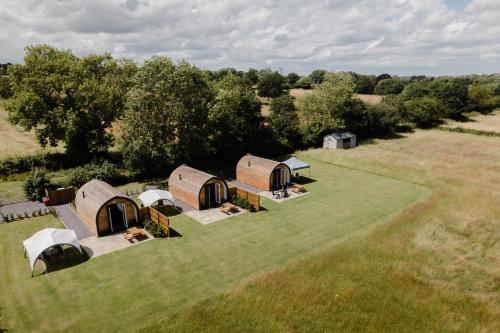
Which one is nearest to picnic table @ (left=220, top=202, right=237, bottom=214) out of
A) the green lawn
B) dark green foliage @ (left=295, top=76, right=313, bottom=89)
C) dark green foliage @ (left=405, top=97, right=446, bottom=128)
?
the green lawn

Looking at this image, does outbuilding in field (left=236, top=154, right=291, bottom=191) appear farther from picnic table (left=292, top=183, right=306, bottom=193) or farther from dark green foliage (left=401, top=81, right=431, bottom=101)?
dark green foliage (left=401, top=81, right=431, bottom=101)

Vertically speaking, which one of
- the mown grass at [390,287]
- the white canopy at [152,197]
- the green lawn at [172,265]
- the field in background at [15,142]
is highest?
the field in background at [15,142]

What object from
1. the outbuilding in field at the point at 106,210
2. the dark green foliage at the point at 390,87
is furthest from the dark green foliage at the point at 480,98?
the outbuilding in field at the point at 106,210

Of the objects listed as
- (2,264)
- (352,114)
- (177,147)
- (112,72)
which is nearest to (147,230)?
(2,264)

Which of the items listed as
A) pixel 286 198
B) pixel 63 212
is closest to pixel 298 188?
pixel 286 198

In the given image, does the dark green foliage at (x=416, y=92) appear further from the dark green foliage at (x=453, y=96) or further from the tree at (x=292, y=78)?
the tree at (x=292, y=78)

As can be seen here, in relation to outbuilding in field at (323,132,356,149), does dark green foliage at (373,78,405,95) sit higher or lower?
higher
